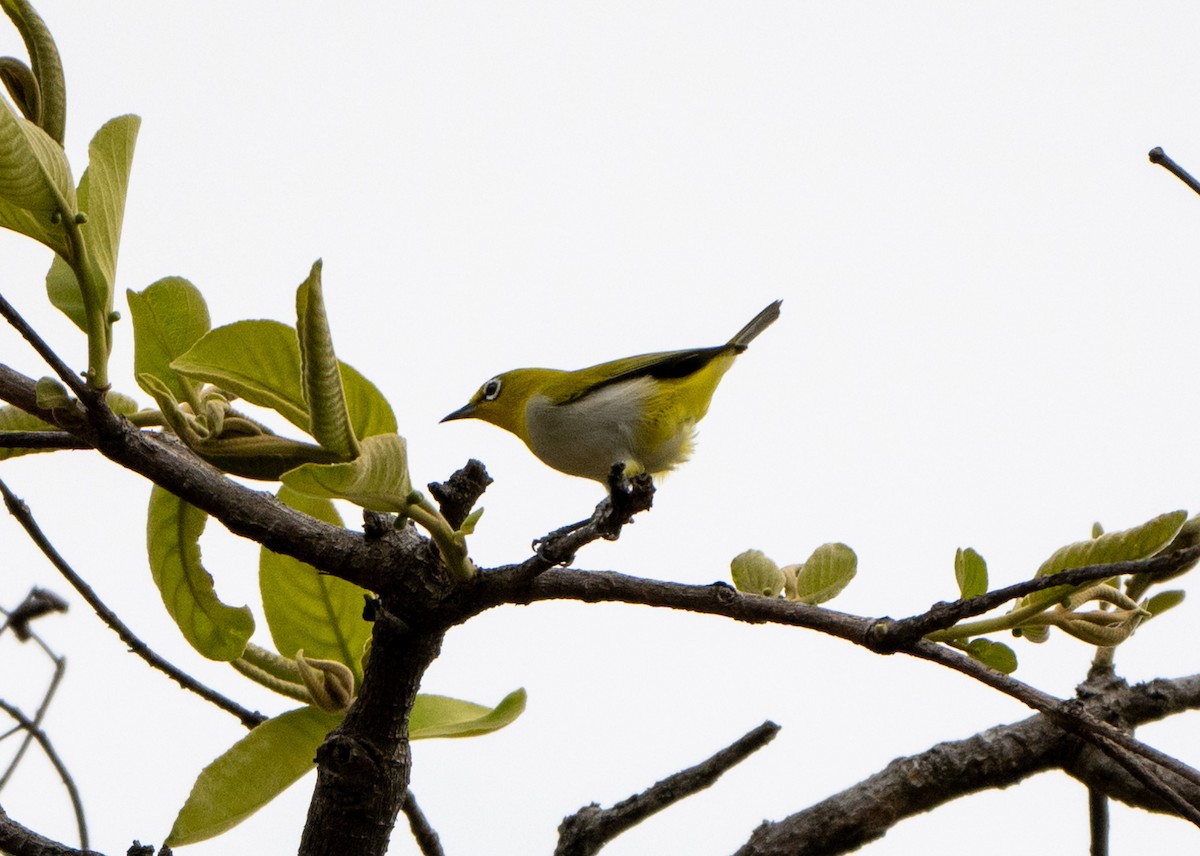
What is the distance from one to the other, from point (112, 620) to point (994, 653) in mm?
1568

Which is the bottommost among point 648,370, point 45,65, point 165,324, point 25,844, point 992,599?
point 25,844

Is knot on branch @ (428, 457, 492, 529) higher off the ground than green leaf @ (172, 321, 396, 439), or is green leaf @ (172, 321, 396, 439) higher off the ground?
green leaf @ (172, 321, 396, 439)

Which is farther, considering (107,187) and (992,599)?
(107,187)

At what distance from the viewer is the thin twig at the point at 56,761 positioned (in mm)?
2248

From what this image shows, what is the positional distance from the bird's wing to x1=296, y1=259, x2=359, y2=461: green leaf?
8.75ft

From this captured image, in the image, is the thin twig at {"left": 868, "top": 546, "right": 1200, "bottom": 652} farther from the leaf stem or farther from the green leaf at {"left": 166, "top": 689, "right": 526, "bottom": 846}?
the green leaf at {"left": 166, "top": 689, "right": 526, "bottom": 846}

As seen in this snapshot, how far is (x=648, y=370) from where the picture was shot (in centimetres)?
423

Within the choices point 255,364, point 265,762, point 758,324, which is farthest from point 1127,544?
point 758,324

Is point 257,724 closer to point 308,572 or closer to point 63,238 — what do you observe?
point 308,572

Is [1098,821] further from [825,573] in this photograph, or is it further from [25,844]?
[25,844]

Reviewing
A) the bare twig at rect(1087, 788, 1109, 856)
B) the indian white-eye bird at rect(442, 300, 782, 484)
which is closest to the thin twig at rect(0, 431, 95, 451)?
the bare twig at rect(1087, 788, 1109, 856)

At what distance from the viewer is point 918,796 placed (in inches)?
96.7

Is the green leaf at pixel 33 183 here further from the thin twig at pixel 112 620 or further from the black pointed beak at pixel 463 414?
the black pointed beak at pixel 463 414

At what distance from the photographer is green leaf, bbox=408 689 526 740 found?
7.06ft
